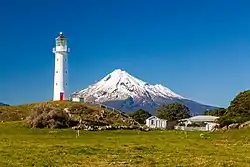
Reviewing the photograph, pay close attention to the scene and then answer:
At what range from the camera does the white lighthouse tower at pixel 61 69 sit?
413 feet

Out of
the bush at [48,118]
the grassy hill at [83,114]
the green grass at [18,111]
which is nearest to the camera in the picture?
the bush at [48,118]

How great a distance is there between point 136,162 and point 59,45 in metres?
101

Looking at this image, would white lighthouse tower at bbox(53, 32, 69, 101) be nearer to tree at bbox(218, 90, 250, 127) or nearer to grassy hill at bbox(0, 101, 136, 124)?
grassy hill at bbox(0, 101, 136, 124)

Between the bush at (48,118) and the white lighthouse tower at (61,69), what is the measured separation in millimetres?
34172

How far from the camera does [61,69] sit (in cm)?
12625

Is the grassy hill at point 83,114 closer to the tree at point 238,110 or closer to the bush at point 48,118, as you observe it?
the bush at point 48,118

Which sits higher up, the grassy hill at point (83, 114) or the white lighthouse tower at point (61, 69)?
the white lighthouse tower at point (61, 69)

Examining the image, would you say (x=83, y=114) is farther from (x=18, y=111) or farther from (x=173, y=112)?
(x=173, y=112)

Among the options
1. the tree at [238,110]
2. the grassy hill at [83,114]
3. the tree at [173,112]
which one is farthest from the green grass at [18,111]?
the tree at [173,112]

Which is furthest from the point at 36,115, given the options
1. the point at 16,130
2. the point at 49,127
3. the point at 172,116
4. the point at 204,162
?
the point at 172,116

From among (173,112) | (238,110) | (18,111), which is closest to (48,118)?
(18,111)

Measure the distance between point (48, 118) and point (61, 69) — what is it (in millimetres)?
40011

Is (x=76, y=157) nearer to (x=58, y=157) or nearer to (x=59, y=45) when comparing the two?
(x=58, y=157)

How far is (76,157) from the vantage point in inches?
1244
